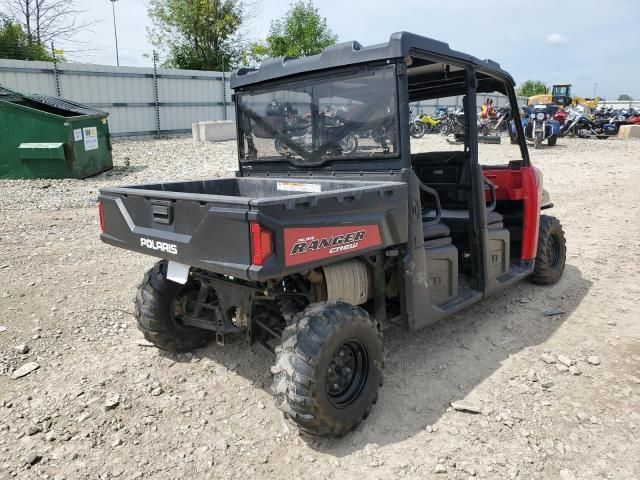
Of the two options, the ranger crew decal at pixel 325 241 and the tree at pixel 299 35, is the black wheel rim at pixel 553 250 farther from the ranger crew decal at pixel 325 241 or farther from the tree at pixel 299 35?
the tree at pixel 299 35

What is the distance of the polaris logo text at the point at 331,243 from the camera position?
8.59 ft

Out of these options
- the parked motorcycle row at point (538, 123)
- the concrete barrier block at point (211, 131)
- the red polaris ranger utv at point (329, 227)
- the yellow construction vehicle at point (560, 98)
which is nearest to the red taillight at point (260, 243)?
the red polaris ranger utv at point (329, 227)

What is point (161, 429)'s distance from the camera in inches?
115

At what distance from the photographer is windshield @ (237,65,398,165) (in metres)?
3.29

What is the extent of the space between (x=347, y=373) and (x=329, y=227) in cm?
85

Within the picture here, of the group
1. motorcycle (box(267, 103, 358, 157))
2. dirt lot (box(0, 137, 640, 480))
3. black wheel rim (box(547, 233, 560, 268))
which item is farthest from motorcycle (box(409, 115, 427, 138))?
black wheel rim (box(547, 233, 560, 268))

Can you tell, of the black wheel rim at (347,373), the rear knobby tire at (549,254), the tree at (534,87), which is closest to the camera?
the black wheel rim at (347,373)

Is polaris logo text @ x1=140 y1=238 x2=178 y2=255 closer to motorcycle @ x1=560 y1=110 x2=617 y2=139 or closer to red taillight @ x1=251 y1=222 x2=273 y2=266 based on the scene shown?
red taillight @ x1=251 y1=222 x2=273 y2=266

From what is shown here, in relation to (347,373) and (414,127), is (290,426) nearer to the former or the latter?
(347,373)

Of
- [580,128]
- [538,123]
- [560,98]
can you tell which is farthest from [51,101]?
[560,98]

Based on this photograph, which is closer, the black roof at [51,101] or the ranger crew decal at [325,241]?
the ranger crew decal at [325,241]

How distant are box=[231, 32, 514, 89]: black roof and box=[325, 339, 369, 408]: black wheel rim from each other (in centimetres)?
171

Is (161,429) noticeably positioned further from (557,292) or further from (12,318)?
(557,292)

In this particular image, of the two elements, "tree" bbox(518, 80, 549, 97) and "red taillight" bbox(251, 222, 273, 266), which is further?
"tree" bbox(518, 80, 549, 97)
